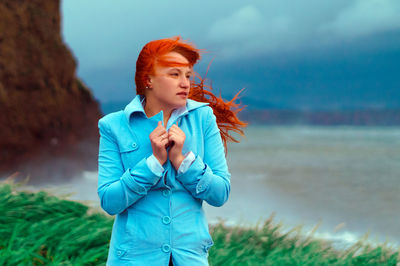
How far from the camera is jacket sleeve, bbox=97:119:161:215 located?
1.51 meters

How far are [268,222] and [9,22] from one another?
21.4 ft

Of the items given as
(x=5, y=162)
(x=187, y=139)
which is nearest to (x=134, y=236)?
(x=187, y=139)

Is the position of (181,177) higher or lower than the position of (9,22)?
lower

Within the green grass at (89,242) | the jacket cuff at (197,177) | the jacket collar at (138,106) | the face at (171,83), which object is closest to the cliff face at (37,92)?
the green grass at (89,242)

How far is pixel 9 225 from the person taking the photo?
362cm

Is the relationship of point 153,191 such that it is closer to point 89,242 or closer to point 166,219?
point 166,219

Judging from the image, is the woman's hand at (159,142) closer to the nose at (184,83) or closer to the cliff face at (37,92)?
the nose at (184,83)

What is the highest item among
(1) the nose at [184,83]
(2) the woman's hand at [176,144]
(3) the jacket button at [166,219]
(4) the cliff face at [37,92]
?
(4) the cliff face at [37,92]

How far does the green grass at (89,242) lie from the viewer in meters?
3.20

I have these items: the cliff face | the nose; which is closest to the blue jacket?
the nose

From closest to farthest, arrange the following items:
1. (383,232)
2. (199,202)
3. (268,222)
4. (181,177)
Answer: (181,177) < (199,202) < (268,222) < (383,232)

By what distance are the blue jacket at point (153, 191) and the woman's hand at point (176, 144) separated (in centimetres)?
5

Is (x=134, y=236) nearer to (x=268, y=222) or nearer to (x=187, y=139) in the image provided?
(x=187, y=139)

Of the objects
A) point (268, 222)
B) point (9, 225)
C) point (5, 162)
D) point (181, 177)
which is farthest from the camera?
point (5, 162)
